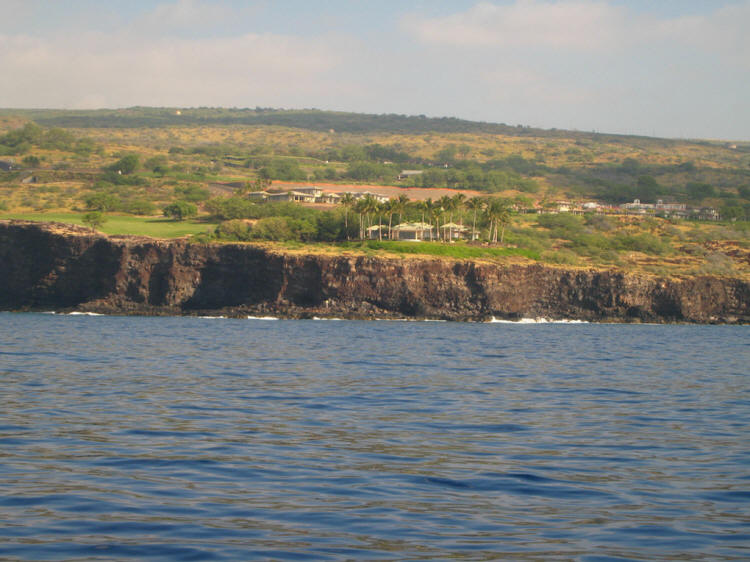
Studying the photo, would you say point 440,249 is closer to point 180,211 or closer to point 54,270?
point 54,270

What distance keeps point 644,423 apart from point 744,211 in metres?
135

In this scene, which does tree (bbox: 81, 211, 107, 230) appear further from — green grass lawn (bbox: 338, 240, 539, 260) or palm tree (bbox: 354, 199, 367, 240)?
palm tree (bbox: 354, 199, 367, 240)

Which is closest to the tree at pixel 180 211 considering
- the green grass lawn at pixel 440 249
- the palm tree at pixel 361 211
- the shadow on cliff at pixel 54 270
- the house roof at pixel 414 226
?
the palm tree at pixel 361 211

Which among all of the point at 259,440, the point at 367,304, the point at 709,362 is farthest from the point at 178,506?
the point at 367,304

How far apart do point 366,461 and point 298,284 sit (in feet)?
203

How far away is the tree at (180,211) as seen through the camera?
106 m

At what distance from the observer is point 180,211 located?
347 ft

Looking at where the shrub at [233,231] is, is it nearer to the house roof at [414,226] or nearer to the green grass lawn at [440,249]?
the green grass lawn at [440,249]

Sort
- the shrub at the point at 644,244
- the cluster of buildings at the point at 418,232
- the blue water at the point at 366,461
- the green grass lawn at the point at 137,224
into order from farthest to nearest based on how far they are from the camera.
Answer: the shrub at the point at 644,244 → the cluster of buildings at the point at 418,232 → the green grass lawn at the point at 137,224 → the blue water at the point at 366,461

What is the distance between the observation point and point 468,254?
83.5 m

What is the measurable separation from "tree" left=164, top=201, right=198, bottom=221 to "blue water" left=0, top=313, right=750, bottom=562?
75369 mm

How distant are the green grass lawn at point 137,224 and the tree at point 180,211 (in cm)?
105

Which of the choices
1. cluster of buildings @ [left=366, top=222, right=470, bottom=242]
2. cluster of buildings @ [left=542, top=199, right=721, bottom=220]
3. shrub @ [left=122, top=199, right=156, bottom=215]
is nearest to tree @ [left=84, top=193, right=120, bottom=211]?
shrub @ [left=122, top=199, right=156, bottom=215]

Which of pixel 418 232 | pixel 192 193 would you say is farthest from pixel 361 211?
pixel 192 193
